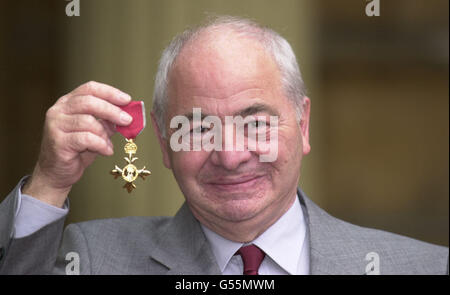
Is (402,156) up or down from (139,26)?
down

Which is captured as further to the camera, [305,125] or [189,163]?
[305,125]

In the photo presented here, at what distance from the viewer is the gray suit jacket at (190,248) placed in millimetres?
1714

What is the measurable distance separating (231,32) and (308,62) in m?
2.12

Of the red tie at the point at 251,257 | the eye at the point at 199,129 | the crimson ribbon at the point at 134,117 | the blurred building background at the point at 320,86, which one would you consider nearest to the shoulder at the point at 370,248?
the red tie at the point at 251,257

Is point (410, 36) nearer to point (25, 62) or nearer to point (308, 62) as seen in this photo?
point (308, 62)

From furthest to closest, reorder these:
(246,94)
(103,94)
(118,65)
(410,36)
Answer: (410,36) → (118,65) → (246,94) → (103,94)

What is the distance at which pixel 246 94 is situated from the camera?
1623 mm

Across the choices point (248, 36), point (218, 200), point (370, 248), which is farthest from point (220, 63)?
point (370, 248)

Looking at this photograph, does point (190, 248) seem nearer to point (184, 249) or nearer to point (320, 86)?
point (184, 249)

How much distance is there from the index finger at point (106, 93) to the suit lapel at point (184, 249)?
502 mm

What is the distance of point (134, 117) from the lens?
1.46 m

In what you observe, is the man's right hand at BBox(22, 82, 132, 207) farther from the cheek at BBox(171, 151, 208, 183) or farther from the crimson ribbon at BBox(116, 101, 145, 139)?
the cheek at BBox(171, 151, 208, 183)

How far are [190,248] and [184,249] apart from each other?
2cm
